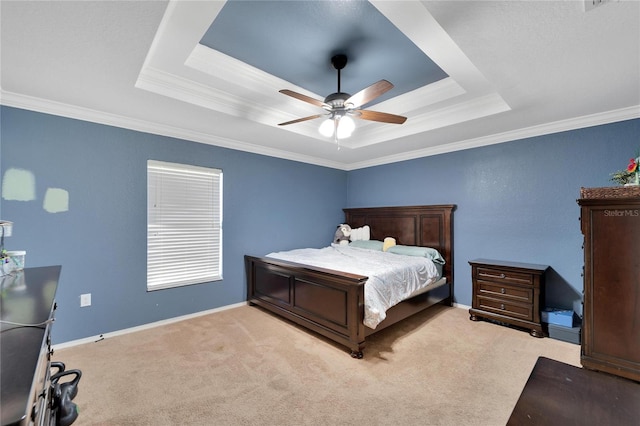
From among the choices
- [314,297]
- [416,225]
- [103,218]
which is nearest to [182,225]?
[103,218]

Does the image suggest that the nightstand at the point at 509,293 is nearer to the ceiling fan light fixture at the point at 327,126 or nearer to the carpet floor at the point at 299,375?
the carpet floor at the point at 299,375

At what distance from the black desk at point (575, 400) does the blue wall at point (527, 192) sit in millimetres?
2752

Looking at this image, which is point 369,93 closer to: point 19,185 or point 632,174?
point 632,174

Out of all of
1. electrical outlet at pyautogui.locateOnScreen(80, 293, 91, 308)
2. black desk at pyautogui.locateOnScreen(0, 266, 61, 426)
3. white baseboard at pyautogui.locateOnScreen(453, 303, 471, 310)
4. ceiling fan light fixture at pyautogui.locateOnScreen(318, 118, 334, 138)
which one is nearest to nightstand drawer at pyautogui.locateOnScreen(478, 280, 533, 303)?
white baseboard at pyautogui.locateOnScreen(453, 303, 471, 310)

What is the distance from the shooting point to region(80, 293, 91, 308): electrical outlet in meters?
2.77

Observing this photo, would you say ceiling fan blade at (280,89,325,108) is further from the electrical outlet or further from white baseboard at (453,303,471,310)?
white baseboard at (453,303,471,310)

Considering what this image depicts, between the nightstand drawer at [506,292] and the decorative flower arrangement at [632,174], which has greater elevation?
the decorative flower arrangement at [632,174]

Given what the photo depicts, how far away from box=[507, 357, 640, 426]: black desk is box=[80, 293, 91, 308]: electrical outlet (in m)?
3.54

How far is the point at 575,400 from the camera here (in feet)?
2.98

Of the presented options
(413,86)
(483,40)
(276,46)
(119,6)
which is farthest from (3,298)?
(413,86)

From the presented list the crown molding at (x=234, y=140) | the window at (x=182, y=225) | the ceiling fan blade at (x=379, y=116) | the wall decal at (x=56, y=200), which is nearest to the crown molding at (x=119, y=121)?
the crown molding at (x=234, y=140)

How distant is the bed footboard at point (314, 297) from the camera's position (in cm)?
254

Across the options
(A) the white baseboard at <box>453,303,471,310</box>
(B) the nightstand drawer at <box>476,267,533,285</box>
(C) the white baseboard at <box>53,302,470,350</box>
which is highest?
(B) the nightstand drawer at <box>476,267,533,285</box>

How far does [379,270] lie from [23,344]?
2.62 meters
